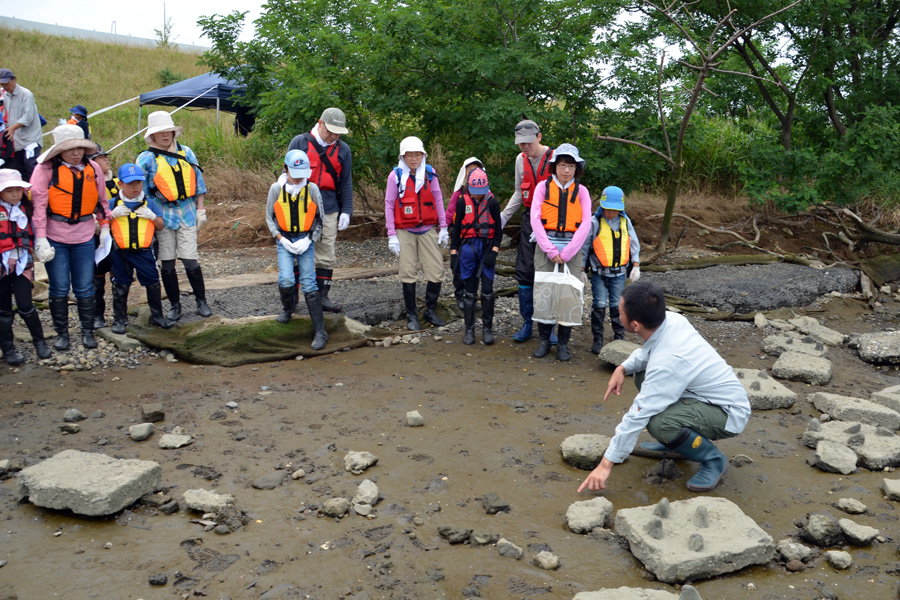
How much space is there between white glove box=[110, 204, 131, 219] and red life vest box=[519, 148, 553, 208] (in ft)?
11.5

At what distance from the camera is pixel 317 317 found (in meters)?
6.48

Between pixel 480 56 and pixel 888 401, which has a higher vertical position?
pixel 480 56

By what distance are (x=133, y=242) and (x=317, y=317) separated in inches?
67.3

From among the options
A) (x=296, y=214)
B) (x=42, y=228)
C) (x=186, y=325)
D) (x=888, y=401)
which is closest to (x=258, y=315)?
(x=186, y=325)

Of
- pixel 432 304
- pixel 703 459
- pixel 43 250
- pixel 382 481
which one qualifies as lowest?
pixel 382 481

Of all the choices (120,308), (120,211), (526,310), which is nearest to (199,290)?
(120,308)

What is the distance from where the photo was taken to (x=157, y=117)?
620cm

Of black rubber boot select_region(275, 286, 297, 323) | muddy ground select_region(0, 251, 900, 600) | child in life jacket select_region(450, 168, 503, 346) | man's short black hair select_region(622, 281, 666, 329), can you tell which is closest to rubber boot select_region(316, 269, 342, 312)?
black rubber boot select_region(275, 286, 297, 323)

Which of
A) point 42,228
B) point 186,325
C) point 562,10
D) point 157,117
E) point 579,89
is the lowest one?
point 186,325

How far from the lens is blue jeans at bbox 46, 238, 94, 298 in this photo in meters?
6.00

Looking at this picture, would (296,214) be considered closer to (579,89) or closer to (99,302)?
(99,302)

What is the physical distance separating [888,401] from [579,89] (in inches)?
218

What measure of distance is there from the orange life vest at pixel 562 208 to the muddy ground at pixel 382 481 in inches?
48.0

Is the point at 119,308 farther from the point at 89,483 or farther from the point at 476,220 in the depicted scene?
the point at 476,220
